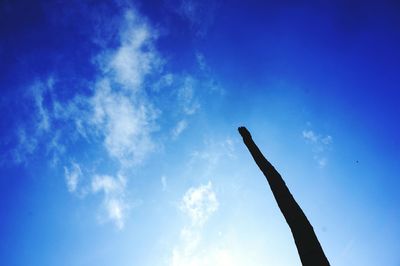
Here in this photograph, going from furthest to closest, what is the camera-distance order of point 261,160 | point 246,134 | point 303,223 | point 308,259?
point 246,134 → point 261,160 → point 303,223 → point 308,259

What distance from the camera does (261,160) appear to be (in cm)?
663

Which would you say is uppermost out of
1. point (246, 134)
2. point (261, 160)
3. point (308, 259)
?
point (246, 134)

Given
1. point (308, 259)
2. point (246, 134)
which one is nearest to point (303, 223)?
point (308, 259)

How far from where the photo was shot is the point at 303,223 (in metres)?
5.44

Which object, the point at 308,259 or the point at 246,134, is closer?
the point at 308,259

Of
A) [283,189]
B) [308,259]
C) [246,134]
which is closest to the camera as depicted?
[308,259]

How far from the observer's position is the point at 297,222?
5453mm

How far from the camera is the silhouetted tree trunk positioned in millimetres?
4969

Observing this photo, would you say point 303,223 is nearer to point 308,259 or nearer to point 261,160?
point 308,259

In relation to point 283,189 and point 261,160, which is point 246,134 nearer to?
point 261,160

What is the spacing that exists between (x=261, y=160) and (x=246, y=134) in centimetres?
97

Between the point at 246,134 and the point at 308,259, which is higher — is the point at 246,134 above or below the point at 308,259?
above

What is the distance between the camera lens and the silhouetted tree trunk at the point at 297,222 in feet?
16.3

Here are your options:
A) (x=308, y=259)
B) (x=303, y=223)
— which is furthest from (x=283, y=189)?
(x=308, y=259)
